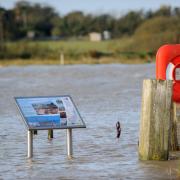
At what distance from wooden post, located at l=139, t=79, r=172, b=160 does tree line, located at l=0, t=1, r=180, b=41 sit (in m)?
66.8

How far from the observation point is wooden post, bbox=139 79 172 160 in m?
12.4

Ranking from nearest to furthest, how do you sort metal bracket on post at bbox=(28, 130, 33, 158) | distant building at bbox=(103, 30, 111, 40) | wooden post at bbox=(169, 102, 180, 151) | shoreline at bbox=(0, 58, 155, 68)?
metal bracket on post at bbox=(28, 130, 33, 158) → wooden post at bbox=(169, 102, 180, 151) → shoreline at bbox=(0, 58, 155, 68) → distant building at bbox=(103, 30, 111, 40)

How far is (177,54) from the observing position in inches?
548

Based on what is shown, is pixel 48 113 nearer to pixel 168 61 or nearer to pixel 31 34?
pixel 168 61

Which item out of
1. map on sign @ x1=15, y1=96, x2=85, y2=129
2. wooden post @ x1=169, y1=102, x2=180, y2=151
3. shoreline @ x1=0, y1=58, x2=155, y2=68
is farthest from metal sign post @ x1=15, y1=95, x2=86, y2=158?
shoreline @ x1=0, y1=58, x2=155, y2=68

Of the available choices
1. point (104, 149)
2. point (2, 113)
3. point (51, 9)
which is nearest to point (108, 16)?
point (51, 9)

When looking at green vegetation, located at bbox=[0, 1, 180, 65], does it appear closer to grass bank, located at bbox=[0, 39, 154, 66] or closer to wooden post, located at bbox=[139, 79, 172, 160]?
grass bank, located at bbox=[0, 39, 154, 66]

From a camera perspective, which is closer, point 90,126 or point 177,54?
point 177,54

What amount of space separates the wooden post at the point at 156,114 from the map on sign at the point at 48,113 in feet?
3.13

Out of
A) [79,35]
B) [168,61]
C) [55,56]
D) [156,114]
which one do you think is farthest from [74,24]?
[156,114]

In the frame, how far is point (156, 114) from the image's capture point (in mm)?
12438

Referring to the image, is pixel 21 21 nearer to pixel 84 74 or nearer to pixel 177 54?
pixel 84 74

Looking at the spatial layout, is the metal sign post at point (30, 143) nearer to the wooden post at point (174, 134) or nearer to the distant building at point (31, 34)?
the wooden post at point (174, 134)

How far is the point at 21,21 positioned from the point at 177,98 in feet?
298
